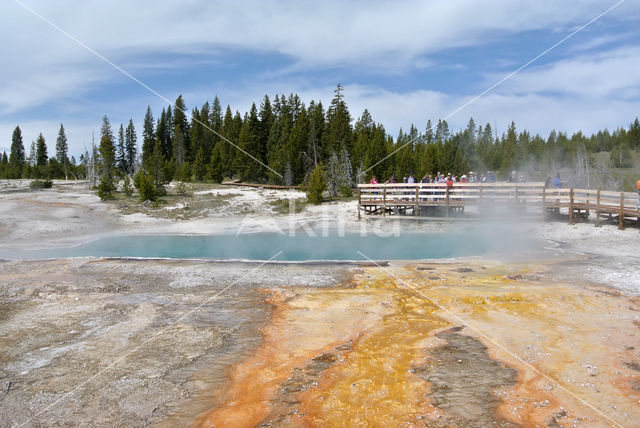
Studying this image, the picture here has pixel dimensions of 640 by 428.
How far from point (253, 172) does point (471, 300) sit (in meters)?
49.0

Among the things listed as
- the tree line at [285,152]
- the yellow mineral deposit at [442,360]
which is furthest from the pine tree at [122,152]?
the yellow mineral deposit at [442,360]

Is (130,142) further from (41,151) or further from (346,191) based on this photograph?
(346,191)

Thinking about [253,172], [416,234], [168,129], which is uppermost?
[168,129]

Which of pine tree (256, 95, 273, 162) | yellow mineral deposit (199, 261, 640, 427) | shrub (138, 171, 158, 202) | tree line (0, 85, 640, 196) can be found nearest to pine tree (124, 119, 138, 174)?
tree line (0, 85, 640, 196)

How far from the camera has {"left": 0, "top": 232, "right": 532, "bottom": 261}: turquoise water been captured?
17.9 meters

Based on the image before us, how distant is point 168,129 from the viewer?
87125mm

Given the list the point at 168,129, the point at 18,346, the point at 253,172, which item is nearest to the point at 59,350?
the point at 18,346

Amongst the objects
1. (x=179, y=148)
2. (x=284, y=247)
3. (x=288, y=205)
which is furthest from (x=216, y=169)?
(x=284, y=247)

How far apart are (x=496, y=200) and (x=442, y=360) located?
1879cm

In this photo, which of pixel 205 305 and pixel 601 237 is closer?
pixel 205 305

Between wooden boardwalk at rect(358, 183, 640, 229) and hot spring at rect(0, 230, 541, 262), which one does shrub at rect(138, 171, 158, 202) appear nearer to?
hot spring at rect(0, 230, 541, 262)

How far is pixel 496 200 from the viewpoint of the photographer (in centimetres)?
2397

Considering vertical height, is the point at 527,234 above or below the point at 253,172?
below

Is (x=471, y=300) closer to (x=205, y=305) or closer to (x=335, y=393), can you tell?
(x=335, y=393)
